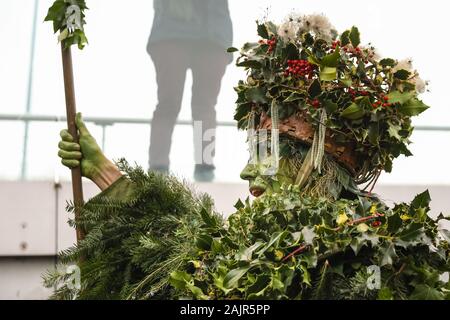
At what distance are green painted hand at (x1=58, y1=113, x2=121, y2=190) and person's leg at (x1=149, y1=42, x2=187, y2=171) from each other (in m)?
0.82

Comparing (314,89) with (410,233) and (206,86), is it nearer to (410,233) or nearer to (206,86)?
(410,233)

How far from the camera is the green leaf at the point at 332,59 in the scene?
162 cm

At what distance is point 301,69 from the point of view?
5.49 ft

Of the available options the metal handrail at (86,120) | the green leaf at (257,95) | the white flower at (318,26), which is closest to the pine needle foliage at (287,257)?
the green leaf at (257,95)

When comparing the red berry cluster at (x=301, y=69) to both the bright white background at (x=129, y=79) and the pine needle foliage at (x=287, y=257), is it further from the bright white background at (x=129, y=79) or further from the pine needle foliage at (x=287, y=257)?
the bright white background at (x=129, y=79)

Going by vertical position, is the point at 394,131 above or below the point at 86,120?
below

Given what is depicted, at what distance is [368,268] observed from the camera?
4.56ft

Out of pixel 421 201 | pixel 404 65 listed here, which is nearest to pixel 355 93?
pixel 404 65

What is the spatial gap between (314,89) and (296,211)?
282 mm

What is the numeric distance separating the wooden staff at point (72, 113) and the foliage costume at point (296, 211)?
1.3 inches

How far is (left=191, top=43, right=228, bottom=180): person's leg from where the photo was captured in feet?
8.73

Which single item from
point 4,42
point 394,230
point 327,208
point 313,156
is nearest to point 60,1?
point 313,156

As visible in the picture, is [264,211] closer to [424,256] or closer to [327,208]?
[327,208]

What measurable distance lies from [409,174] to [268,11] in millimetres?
1322
